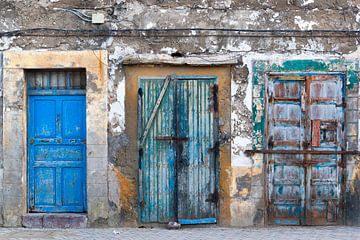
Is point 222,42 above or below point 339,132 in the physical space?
above

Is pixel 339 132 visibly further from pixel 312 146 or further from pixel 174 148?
pixel 174 148

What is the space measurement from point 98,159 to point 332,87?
3.58 m

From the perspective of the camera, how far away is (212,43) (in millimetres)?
10258

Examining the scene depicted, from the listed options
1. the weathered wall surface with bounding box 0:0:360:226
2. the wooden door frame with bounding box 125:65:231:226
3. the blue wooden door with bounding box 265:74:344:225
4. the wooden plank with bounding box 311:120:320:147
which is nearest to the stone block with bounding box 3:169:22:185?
the weathered wall surface with bounding box 0:0:360:226

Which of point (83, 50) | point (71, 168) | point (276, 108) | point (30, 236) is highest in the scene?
point (83, 50)

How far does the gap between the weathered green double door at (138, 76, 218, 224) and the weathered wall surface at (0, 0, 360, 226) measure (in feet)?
0.82

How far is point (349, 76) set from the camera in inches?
403

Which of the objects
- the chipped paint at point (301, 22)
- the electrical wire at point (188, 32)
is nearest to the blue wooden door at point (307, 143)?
the electrical wire at point (188, 32)

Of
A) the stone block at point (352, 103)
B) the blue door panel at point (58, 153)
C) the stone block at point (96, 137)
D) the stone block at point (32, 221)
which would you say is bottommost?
the stone block at point (32, 221)

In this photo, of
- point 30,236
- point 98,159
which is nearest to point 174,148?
point 98,159

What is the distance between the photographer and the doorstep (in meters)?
10.3

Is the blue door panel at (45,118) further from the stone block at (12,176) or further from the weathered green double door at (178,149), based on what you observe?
the weathered green double door at (178,149)

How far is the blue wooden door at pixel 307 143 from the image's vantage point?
33.7 ft

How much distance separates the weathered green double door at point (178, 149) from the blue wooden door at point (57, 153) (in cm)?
95
